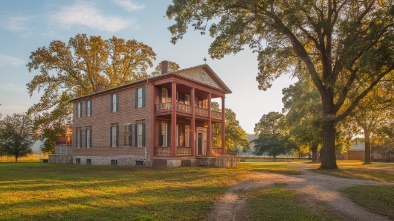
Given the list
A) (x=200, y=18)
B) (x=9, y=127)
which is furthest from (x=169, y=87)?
(x=9, y=127)

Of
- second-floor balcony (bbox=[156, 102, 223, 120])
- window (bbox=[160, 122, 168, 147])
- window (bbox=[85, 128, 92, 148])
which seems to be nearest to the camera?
second-floor balcony (bbox=[156, 102, 223, 120])

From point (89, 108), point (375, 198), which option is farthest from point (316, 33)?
point (89, 108)

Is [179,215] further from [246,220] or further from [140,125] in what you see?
[140,125]

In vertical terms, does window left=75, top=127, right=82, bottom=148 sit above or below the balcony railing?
below

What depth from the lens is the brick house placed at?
81.7 feet

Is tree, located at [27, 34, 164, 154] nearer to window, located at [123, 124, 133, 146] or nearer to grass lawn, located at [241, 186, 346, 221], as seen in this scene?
window, located at [123, 124, 133, 146]

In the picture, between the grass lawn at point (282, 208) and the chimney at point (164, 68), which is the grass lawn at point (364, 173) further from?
the chimney at point (164, 68)

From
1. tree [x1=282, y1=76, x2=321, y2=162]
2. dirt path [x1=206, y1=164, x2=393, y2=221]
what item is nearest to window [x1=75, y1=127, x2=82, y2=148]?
dirt path [x1=206, y1=164, x2=393, y2=221]

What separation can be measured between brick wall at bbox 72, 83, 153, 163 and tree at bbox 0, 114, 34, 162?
14952 millimetres

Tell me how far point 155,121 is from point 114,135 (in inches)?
226

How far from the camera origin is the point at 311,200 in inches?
427

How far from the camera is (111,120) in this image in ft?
97.4

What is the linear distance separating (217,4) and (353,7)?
9.88 metres

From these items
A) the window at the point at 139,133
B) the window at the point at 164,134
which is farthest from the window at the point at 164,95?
the window at the point at 139,133
